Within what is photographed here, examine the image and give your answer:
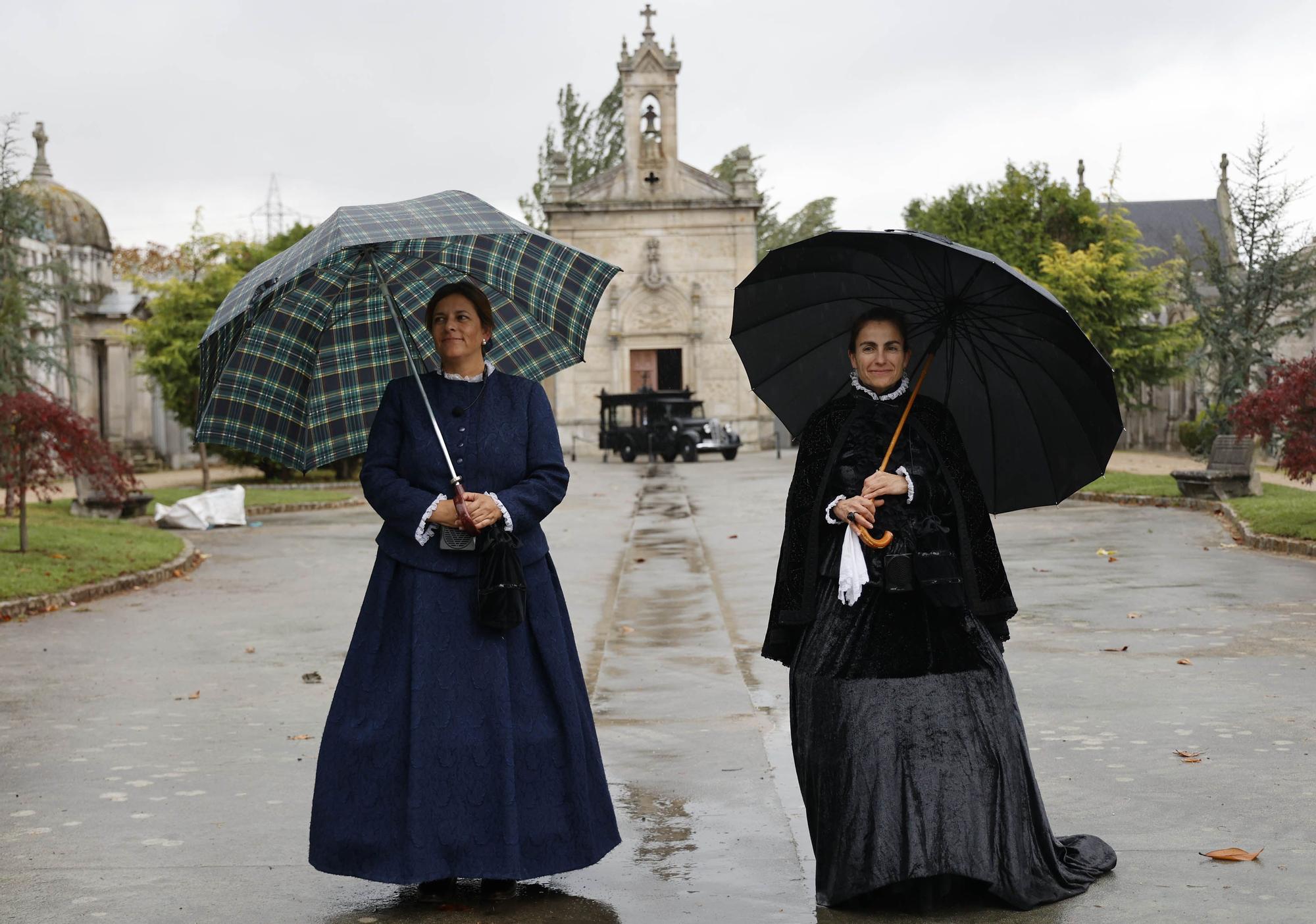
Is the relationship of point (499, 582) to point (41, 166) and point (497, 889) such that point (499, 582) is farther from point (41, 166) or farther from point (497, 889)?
point (41, 166)

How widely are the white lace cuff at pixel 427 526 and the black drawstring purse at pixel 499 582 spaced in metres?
0.16

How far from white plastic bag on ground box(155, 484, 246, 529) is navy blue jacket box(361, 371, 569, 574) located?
57.4 ft

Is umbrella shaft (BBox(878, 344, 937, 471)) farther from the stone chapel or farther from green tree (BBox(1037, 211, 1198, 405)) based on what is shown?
the stone chapel

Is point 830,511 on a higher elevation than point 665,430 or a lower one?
lower

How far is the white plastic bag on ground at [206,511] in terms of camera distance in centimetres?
2141

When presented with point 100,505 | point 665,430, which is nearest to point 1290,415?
point 100,505

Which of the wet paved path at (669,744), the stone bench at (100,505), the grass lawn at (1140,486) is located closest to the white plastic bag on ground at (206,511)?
the stone bench at (100,505)

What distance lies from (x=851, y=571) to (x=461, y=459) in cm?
129

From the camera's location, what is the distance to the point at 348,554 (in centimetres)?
1686

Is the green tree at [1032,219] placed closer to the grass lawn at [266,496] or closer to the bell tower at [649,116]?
the bell tower at [649,116]

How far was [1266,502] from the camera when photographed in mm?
18938

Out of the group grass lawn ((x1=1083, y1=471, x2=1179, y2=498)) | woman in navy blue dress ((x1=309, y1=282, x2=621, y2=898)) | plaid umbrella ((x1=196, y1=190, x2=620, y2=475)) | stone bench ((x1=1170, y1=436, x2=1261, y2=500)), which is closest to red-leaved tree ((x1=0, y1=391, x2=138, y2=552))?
plaid umbrella ((x1=196, y1=190, x2=620, y2=475))

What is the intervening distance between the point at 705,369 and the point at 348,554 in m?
34.5

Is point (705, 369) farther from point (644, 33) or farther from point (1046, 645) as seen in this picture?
point (1046, 645)
